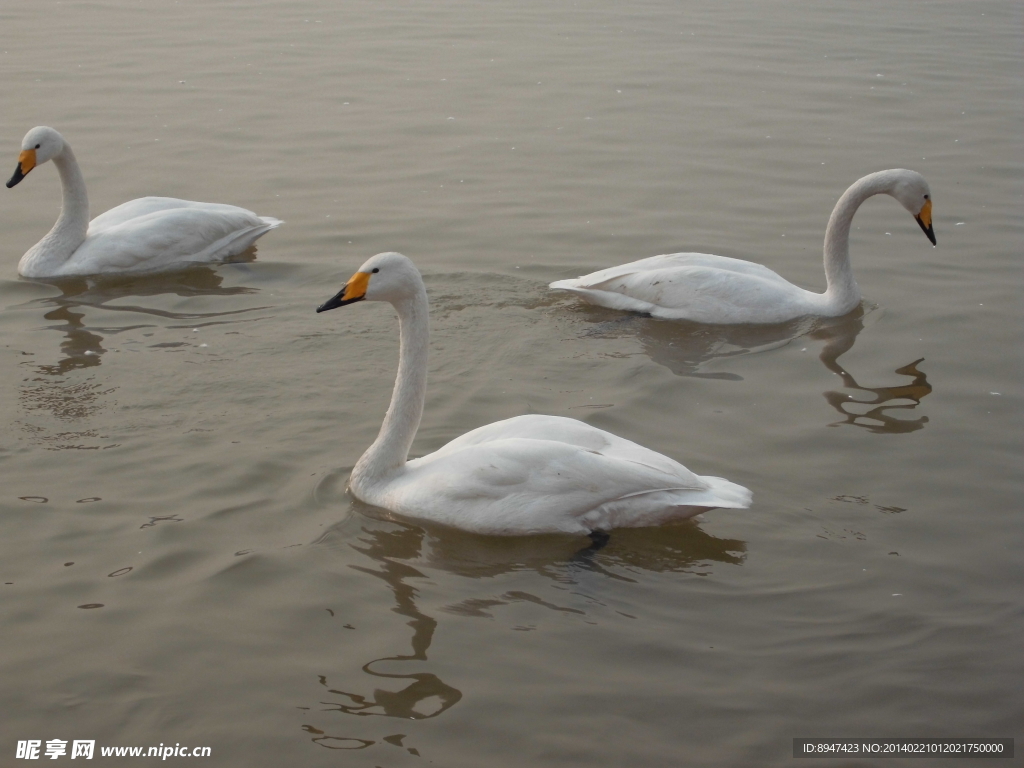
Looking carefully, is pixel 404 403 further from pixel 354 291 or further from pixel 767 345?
pixel 767 345

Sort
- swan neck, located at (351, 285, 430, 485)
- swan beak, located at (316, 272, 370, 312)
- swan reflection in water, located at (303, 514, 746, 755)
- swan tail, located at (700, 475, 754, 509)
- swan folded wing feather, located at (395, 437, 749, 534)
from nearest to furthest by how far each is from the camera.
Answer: swan reflection in water, located at (303, 514, 746, 755) < swan tail, located at (700, 475, 754, 509) < swan folded wing feather, located at (395, 437, 749, 534) < swan beak, located at (316, 272, 370, 312) < swan neck, located at (351, 285, 430, 485)

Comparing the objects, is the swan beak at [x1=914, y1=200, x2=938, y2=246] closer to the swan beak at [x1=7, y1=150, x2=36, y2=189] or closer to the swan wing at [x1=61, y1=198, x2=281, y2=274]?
the swan wing at [x1=61, y1=198, x2=281, y2=274]

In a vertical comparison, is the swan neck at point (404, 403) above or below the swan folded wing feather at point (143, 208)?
below

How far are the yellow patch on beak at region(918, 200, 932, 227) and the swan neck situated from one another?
474cm

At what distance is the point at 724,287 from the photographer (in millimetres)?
8227

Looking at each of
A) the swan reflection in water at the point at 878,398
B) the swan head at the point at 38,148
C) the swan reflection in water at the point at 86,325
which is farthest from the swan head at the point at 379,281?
the swan head at the point at 38,148

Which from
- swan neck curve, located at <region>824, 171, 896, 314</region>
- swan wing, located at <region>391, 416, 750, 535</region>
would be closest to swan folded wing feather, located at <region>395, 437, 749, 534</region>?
swan wing, located at <region>391, 416, 750, 535</region>

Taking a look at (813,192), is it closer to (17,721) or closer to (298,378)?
(298,378)

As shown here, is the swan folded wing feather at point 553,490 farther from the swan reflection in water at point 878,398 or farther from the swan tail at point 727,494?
the swan reflection in water at point 878,398

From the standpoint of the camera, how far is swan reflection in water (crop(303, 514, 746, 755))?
16.9 ft

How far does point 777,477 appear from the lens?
21.0 ft

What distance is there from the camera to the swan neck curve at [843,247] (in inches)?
335

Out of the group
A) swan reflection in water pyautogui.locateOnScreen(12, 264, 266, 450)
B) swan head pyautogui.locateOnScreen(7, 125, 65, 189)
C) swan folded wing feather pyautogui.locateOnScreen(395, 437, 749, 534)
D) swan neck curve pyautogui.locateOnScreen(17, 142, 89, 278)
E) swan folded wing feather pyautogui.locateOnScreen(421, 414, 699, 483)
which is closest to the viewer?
swan folded wing feather pyautogui.locateOnScreen(395, 437, 749, 534)

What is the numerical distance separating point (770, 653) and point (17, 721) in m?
3.09
